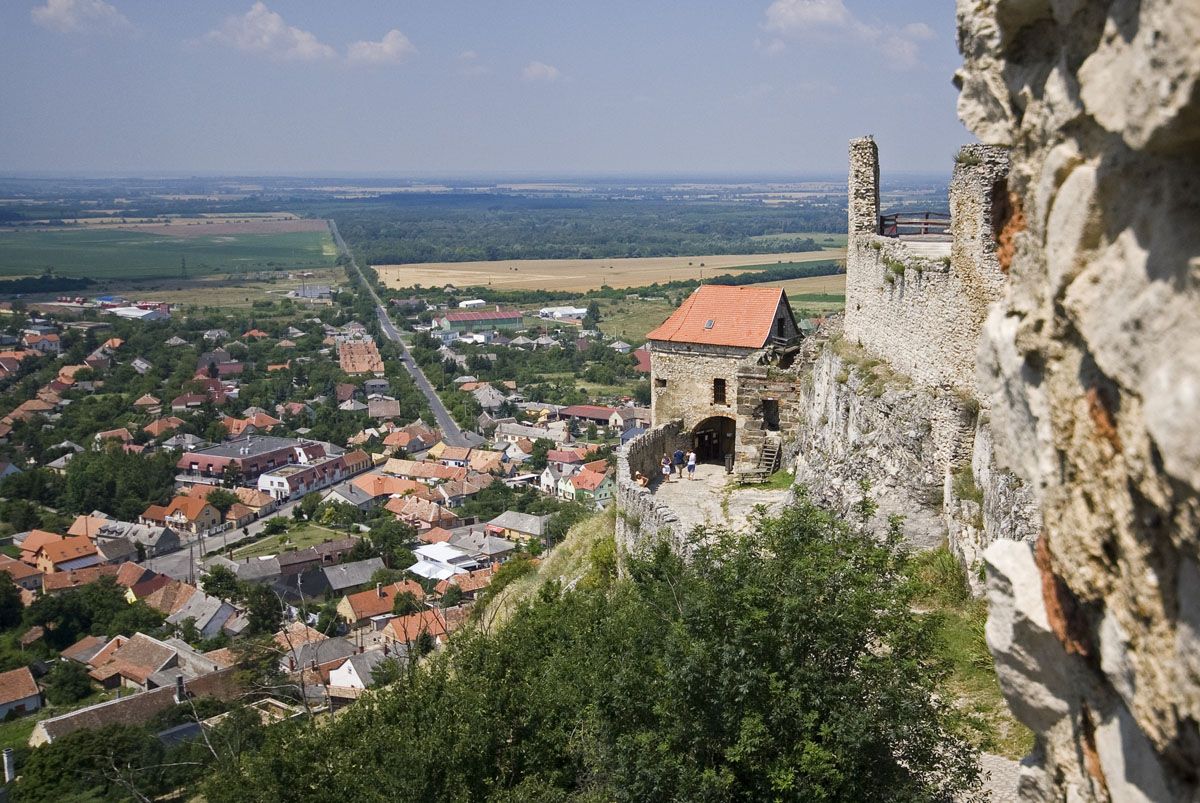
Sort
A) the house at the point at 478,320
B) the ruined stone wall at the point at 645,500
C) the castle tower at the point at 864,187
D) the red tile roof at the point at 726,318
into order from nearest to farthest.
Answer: the ruined stone wall at the point at 645,500 → the castle tower at the point at 864,187 → the red tile roof at the point at 726,318 → the house at the point at 478,320

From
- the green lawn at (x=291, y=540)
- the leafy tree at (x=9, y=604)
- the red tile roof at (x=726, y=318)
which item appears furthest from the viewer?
the green lawn at (x=291, y=540)

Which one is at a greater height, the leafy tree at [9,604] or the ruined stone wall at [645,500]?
the ruined stone wall at [645,500]

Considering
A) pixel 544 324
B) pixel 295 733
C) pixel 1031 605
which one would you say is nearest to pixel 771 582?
pixel 1031 605

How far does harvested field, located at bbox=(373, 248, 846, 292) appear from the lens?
539 ft

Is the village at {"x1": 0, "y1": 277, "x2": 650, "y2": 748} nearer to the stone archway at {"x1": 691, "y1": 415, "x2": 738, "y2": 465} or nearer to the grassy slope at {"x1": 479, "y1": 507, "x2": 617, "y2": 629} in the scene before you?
the grassy slope at {"x1": 479, "y1": 507, "x2": 617, "y2": 629}

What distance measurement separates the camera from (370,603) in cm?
5666

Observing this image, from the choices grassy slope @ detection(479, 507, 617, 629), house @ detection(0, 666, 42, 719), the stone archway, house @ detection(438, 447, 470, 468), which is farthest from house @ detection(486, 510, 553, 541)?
the stone archway

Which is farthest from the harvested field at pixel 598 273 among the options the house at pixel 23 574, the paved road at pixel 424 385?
the house at pixel 23 574

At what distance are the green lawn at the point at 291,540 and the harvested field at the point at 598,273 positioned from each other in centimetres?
8840

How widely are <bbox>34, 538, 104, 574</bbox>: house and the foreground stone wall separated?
71853 mm

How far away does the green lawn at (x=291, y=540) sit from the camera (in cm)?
7062

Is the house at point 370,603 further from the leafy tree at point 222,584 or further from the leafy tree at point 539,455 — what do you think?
the leafy tree at point 539,455

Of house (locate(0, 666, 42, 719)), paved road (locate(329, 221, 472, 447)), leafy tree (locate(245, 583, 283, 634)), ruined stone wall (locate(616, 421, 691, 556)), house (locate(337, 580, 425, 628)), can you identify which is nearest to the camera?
ruined stone wall (locate(616, 421, 691, 556))

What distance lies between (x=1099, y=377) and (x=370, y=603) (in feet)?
184
